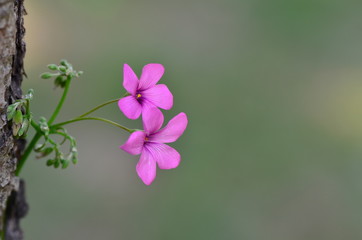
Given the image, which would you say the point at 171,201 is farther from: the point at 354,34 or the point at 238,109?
the point at 354,34

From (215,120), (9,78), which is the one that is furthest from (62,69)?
(215,120)

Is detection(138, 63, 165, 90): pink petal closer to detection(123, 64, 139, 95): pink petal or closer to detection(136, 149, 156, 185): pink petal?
detection(123, 64, 139, 95): pink petal

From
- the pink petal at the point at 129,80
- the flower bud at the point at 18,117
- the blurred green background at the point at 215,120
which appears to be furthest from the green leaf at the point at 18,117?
the blurred green background at the point at 215,120

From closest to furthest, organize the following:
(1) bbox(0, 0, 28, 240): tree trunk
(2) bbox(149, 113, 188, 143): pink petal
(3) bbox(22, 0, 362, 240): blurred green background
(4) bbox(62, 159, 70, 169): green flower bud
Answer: (1) bbox(0, 0, 28, 240): tree trunk, (2) bbox(149, 113, 188, 143): pink petal, (4) bbox(62, 159, 70, 169): green flower bud, (3) bbox(22, 0, 362, 240): blurred green background

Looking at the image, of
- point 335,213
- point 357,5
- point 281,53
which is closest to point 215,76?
point 281,53

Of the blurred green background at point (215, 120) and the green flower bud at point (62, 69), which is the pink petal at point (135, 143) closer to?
the green flower bud at point (62, 69)

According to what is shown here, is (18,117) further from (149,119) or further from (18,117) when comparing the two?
(149,119)

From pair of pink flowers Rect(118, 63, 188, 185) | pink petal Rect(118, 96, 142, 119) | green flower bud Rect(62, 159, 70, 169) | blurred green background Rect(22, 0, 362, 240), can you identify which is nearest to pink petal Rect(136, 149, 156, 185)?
pair of pink flowers Rect(118, 63, 188, 185)
